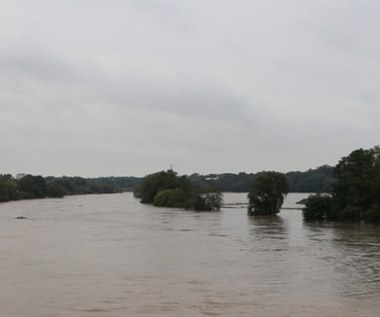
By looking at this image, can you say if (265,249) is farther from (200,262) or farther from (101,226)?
(101,226)

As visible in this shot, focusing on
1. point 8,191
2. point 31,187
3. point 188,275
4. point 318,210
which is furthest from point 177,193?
point 188,275

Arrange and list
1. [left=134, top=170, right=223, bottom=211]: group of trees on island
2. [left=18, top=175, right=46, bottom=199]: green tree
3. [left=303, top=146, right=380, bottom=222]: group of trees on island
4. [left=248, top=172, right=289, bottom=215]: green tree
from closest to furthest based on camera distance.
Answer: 1. [left=303, top=146, right=380, bottom=222]: group of trees on island
2. [left=248, top=172, right=289, bottom=215]: green tree
3. [left=134, top=170, right=223, bottom=211]: group of trees on island
4. [left=18, top=175, right=46, bottom=199]: green tree

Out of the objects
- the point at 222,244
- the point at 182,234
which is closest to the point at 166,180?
the point at 182,234

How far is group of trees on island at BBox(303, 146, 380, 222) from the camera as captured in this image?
6894 cm

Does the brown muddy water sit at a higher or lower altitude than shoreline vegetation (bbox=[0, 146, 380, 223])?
lower

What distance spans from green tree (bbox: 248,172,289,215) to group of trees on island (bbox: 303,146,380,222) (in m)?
9.06

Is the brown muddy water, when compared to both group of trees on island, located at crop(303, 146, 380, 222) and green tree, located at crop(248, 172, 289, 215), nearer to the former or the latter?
group of trees on island, located at crop(303, 146, 380, 222)

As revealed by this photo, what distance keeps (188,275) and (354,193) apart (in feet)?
155

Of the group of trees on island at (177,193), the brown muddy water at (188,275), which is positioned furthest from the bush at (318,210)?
the group of trees on island at (177,193)

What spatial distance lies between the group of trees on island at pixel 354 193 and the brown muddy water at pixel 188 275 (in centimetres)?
2110

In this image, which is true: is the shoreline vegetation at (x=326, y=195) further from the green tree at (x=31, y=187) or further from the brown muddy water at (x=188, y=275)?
the green tree at (x=31, y=187)

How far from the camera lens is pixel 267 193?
82.8 m

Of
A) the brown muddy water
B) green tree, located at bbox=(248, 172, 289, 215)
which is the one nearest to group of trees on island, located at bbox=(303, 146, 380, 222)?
green tree, located at bbox=(248, 172, 289, 215)

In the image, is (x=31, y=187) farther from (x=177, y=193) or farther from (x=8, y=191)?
(x=177, y=193)
